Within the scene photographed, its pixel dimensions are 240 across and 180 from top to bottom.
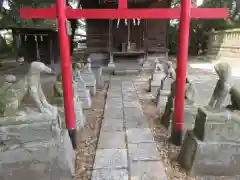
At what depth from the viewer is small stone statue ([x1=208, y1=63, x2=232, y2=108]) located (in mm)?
3277

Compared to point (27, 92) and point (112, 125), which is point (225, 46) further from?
point (27, 92)

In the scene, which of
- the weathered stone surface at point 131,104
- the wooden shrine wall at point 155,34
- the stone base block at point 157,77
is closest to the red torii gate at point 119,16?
the weathered stone surface at point 131,104

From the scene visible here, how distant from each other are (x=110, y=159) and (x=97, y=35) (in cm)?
1117

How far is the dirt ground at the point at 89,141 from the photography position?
3.55 metres

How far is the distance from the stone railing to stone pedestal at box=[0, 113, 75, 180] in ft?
46.8

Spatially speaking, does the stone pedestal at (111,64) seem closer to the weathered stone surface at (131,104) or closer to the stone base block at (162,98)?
the weathered stone surface at (131,104)

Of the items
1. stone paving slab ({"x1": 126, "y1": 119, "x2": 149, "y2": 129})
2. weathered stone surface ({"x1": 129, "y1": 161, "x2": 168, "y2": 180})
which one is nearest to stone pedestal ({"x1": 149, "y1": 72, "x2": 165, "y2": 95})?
stone paving slab ({"x1": 126, "y1": 119, "x2": 149, "y2": 129})

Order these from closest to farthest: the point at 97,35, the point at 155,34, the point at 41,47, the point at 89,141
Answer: the point at 89,141
the point at 97,35
the point at 155,34
the point at 41,47

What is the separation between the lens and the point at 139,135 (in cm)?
455

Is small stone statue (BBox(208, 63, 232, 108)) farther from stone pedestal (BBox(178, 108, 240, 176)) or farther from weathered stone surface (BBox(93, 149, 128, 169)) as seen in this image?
weathered stone surface (BBox(93, 149, 128, 169))

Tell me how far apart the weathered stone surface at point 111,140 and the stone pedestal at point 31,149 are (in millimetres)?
1041

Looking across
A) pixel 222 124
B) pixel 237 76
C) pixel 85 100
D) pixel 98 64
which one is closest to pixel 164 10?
pixel 222 124

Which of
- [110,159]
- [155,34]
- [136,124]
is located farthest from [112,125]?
[155,34]

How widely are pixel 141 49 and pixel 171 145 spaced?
1017 centimetres
